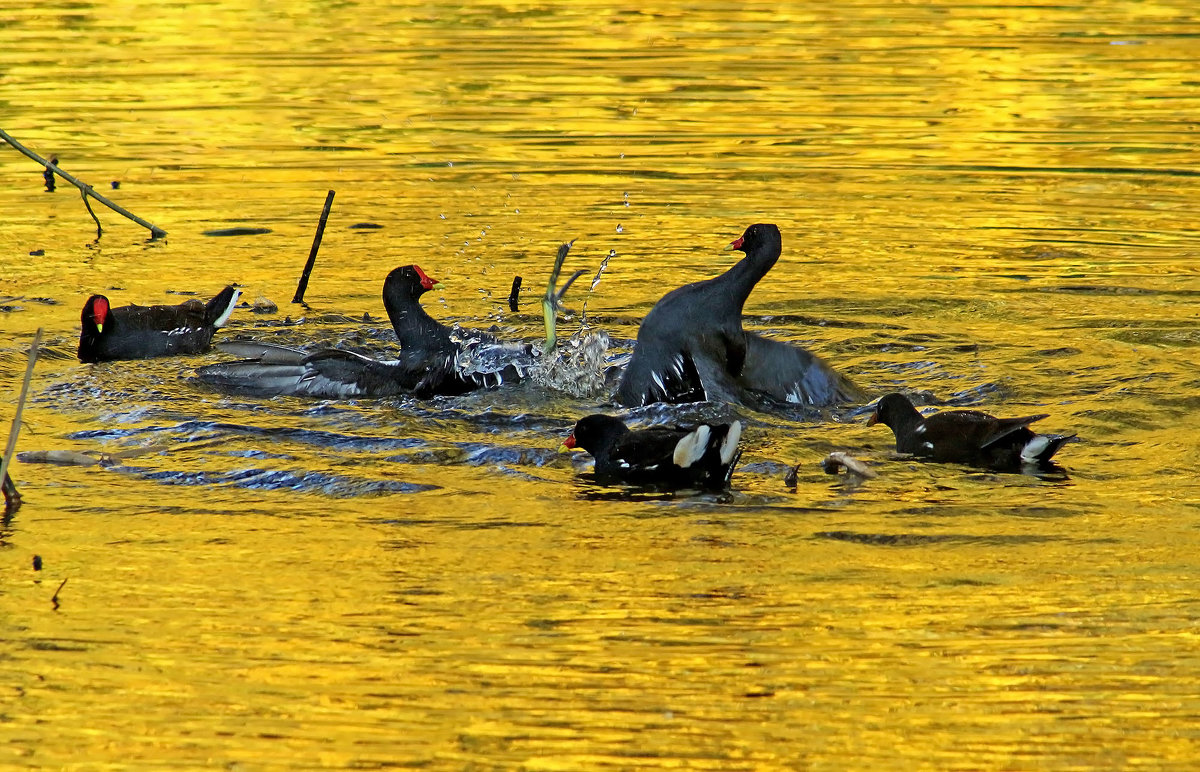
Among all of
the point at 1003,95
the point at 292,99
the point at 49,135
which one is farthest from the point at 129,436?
the point at 1003,95

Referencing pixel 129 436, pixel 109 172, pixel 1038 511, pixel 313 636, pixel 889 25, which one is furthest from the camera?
pixel 889 25

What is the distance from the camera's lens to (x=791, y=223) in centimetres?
1155

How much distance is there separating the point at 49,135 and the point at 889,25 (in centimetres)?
1048

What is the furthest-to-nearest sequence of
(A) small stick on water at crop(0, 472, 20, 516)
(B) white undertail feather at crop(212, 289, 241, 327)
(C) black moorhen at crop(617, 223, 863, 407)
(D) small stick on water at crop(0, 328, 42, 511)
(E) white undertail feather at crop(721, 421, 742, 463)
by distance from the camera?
(B) white undertail feather at crop(212, 289, 241, 327) < (C) black moorhen at crop(617, 223, 863, 407) < (E) white undertail feather at crop(721, 421, 742, 463) < (A) small stick on water at crop(0, 472, 20, 516) < (D) small stick on water at crop(0, 328, 42, 511)

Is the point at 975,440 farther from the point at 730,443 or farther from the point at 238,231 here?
the point at 238,231

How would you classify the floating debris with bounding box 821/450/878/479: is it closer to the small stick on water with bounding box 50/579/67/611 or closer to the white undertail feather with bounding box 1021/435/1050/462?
the white undertail feather with bounding box 1021/435/1050/462

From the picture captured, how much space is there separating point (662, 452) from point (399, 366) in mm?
2146

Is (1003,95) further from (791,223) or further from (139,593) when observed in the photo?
(139,593)

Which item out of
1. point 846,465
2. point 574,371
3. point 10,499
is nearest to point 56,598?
point 10,499

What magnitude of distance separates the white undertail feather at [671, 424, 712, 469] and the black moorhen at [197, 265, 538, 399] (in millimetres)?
1944

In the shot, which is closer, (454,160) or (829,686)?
(829,686)

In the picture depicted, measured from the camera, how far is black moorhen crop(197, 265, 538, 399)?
7816 millimetres

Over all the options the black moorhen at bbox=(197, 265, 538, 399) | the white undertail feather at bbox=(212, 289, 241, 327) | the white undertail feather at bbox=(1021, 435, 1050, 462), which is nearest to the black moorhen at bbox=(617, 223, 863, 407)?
the black moorhen at bbox=(197, 265, 538, 399)

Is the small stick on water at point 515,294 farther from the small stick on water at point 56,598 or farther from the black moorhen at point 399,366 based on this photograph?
the small stick on water at point 56,598
